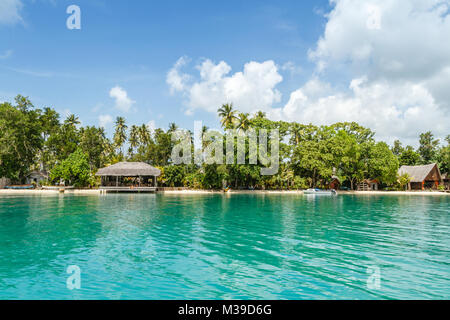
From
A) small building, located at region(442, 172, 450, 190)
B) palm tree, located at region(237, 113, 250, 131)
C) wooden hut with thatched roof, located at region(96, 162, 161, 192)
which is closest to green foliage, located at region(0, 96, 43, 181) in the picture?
wooden hut with thatched roof, located at region(96, 162, 161, 192)

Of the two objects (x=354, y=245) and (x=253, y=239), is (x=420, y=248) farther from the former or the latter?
(x=253, y=239)

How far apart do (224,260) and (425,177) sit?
55140 mm

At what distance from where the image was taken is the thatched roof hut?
40.6 metres

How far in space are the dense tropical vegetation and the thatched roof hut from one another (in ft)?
16.9

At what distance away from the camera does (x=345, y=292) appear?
6.22 metres

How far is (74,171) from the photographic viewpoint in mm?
43094

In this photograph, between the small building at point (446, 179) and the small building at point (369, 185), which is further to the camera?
the small building at point (369, 185)

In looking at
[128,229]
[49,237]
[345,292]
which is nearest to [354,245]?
[345,292]

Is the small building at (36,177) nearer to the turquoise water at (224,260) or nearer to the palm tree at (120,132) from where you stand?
the palm tree at (120,132)

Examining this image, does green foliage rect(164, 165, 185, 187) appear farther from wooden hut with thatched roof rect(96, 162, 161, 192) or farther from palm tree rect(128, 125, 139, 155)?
palm tree rect(128, 125, 139, 155)

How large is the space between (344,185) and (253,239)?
2054 inches

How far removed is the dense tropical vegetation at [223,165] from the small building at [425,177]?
2.86 metres

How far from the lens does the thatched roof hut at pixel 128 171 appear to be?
133ft

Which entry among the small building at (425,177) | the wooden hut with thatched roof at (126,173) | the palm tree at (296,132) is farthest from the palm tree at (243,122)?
the small building at (425,177)
